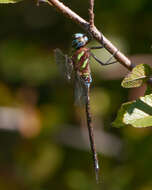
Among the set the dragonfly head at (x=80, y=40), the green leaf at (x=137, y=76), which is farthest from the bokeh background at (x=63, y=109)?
the green leaf at (x=137, y=76)

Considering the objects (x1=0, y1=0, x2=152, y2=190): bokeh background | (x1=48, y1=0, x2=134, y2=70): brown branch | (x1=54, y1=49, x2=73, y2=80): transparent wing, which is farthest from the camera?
(x1=0, y1=0, x2=152, y2=190): bokeh background

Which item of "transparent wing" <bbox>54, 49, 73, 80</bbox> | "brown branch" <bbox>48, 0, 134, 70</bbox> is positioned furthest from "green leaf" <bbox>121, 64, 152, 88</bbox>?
"transparent wing" <bbox>54, 49, 73, 80</bbox>

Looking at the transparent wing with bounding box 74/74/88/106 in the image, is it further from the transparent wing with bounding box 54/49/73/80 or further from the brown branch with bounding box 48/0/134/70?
the brown branch with bounding box 48/0/134/70

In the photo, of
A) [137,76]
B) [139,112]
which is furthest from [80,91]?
[139,112]

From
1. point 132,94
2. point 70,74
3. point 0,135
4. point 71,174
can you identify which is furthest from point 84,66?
point 0,135

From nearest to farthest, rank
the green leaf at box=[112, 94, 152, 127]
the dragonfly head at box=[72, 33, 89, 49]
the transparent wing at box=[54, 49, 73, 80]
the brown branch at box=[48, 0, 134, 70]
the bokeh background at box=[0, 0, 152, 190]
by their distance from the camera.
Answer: the green leaf at box=[112, 94, 152, 127] < the brown branch at box=[48, 0, 134, 70] < the dragonfly head at box=[72, 33, 89, 49] < the transparent wing at box=[54, 49, 73, 80] < the bokeh background at box=[0, 0, 152, 190]

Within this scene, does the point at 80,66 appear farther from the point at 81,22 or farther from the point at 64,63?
the point at 81,22

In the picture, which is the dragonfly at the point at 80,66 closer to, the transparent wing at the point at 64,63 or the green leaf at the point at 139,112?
the transparent wing at the point at 64,63
